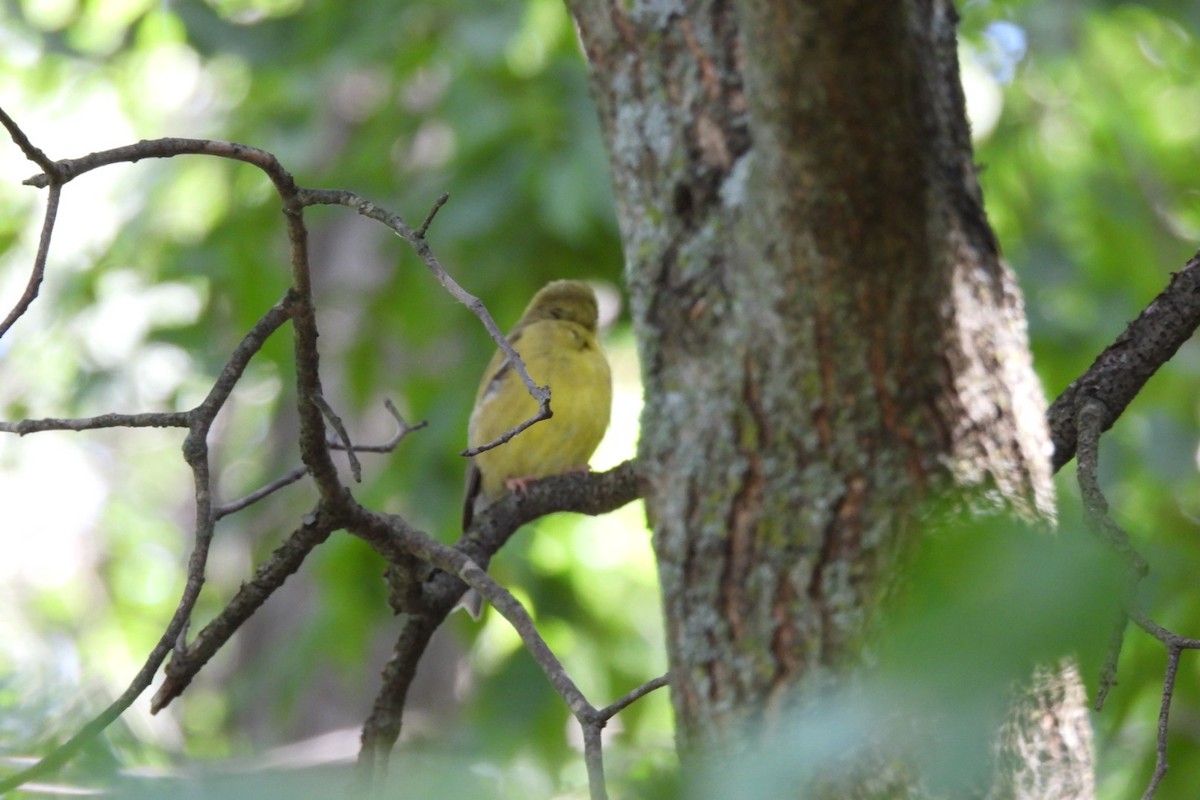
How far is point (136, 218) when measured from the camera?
7445 mm

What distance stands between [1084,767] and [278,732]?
24.6 feet

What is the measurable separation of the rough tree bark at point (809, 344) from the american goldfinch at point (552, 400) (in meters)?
2.99

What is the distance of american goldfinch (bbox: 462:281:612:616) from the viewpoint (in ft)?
19.2

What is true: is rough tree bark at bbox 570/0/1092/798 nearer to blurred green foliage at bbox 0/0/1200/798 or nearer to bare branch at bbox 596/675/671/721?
bare branch at bbox 596/675/671/721

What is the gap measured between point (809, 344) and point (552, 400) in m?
3.56

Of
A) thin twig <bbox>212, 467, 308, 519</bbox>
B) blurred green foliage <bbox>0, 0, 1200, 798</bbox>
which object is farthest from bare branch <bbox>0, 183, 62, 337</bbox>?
blurred green foliage <bbox>0, 0, 1200, 798</bbox>

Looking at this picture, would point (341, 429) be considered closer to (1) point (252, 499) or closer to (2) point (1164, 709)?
(1) point (252, 499)

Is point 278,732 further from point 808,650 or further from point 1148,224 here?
point 808,650

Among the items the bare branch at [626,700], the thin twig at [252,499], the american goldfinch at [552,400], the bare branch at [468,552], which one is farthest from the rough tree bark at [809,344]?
the american goldfinch at [552,400]

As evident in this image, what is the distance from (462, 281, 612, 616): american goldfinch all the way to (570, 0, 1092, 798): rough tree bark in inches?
118

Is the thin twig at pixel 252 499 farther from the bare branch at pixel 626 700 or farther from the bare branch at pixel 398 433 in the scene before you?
the bare branch at pixel 626 700

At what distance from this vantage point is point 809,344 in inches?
96.6

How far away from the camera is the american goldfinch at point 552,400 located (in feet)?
19.2

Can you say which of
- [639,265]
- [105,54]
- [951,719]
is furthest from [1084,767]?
[105,54]
